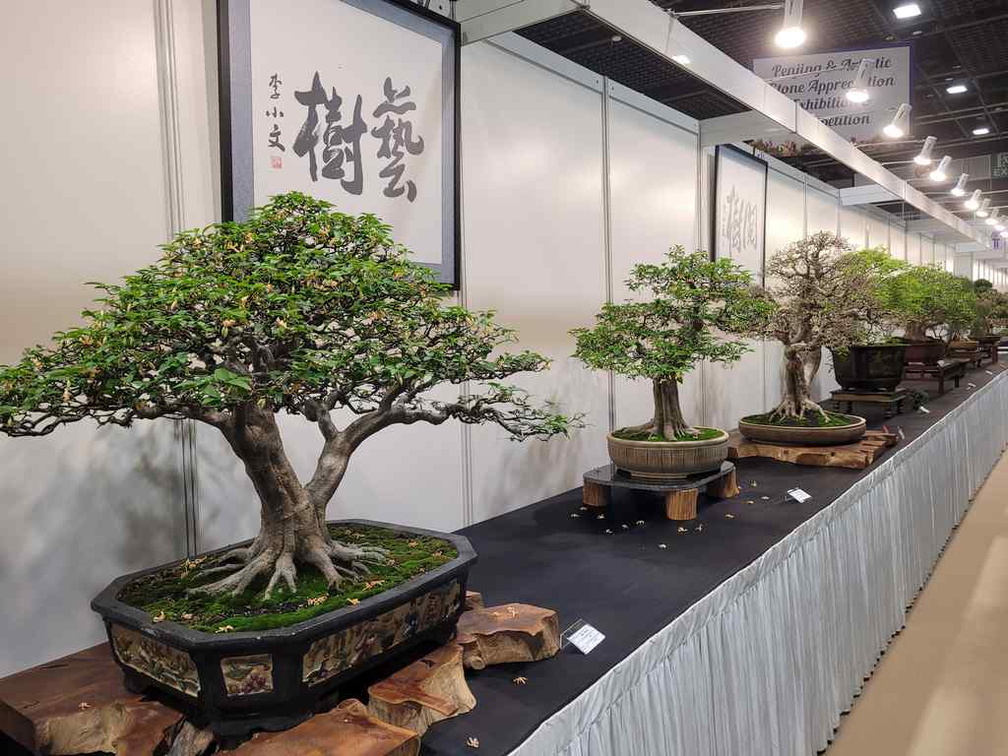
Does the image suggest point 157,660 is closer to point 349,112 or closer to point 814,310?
point 349,112

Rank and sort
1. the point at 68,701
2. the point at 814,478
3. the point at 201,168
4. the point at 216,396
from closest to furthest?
the point at 216,396 < the point at 68,701 < the point at 201,168 < the point at 814,478

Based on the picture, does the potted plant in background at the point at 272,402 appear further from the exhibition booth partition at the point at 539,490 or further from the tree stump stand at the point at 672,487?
the tree stump stand at the point at 672,487

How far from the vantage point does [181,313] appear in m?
0.82

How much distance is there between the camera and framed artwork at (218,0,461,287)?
Result: 4.32ft

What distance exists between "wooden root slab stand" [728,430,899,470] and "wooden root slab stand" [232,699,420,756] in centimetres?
206

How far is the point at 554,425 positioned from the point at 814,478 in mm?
1522

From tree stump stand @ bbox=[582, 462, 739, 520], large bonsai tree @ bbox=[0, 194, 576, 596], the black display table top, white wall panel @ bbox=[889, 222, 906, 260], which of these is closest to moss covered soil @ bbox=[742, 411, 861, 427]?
the black display table top

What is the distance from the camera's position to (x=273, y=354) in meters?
0.92

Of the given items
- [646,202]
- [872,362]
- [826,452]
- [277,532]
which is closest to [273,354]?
[277,532]

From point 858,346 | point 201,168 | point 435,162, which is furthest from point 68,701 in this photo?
point 858,346

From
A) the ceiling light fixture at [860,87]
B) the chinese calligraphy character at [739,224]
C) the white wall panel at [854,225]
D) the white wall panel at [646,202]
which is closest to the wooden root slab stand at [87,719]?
the white wall panel at [646,202]

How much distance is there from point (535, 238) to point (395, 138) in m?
0.62

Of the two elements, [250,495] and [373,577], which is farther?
[250,495]

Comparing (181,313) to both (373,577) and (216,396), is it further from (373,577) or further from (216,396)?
(373,577)
